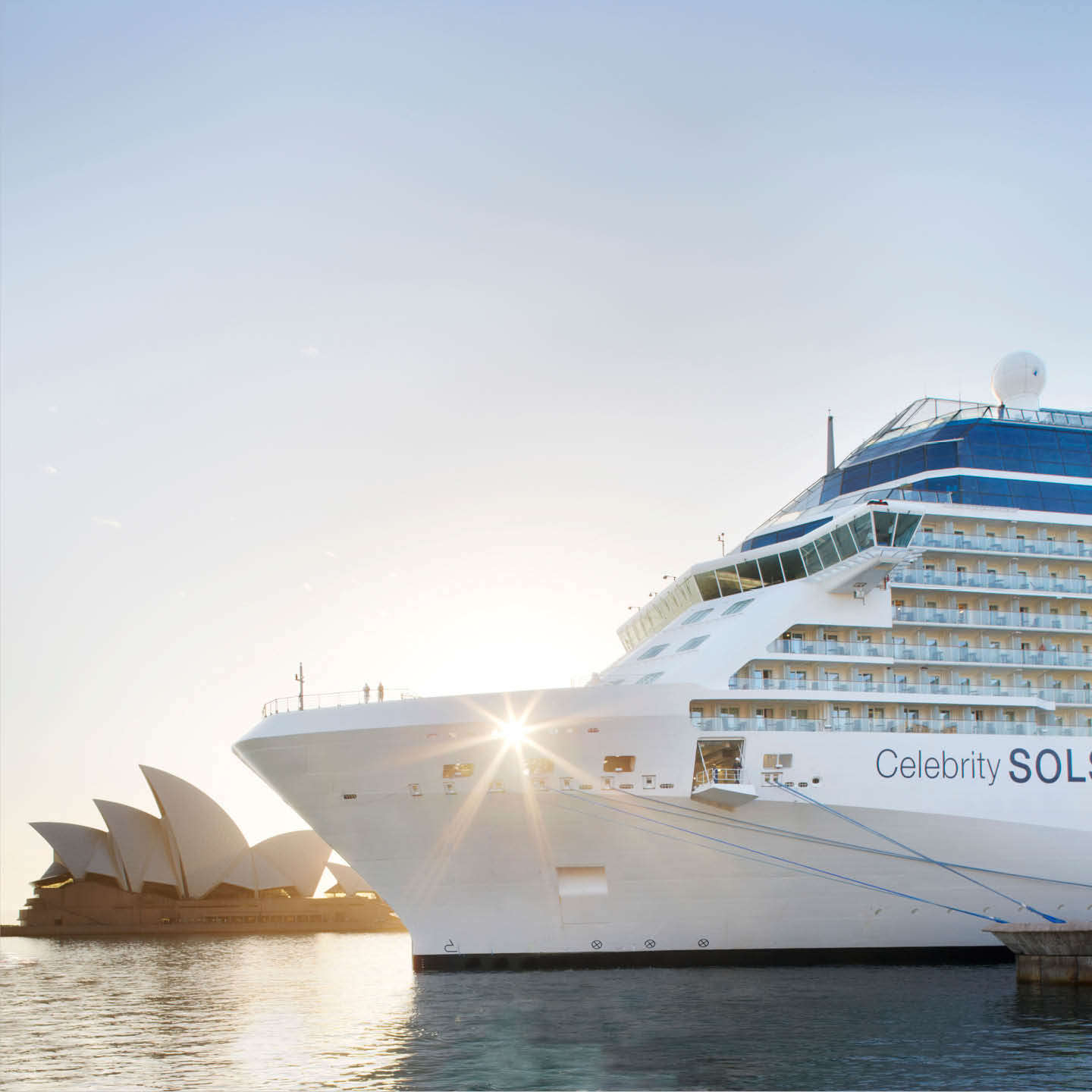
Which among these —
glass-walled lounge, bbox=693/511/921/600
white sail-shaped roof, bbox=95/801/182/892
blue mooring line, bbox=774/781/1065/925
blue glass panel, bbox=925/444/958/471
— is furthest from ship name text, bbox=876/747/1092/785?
white sail-shaped roof, bbox=95/801/182/892

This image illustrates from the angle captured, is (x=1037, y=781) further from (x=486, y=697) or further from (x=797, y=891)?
(x=486, y=697)

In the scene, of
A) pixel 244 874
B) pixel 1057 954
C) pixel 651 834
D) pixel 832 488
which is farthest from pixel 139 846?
pixel 1057 954

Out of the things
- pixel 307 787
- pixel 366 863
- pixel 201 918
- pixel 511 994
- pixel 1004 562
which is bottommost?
pixel 201 918

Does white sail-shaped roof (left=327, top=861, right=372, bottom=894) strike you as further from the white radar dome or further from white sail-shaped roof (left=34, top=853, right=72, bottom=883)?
the white radar dome

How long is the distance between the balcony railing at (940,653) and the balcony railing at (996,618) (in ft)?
2.16

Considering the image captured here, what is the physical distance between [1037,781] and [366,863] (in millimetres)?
16493

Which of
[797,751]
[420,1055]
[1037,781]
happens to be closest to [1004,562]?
[1037,781]

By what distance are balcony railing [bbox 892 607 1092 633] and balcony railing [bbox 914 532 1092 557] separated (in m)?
1.63

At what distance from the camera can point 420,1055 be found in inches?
829

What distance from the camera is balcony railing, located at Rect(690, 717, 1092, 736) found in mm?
30219

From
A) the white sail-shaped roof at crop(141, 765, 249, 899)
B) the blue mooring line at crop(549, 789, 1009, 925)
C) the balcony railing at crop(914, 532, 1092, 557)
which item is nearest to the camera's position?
the blue mooring line at crop(549, 789, 1009, 925)

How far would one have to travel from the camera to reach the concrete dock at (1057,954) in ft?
94.3

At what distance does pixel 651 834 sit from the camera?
2950cm

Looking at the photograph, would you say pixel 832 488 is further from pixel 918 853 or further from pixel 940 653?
pixel 918 853
